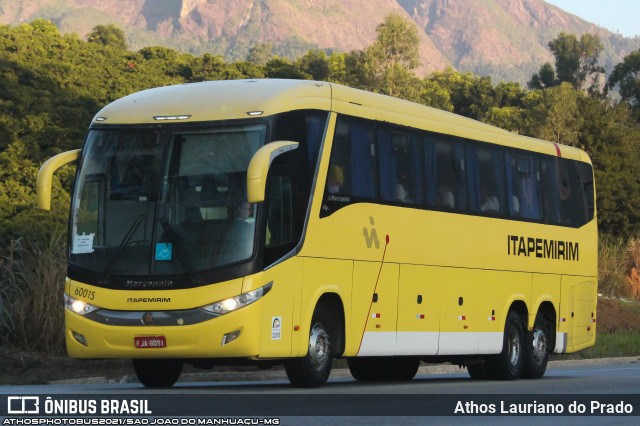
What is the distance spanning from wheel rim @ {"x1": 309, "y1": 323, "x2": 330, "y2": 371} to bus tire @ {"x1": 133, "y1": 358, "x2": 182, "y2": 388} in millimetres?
1793

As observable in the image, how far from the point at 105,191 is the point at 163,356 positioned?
212cm

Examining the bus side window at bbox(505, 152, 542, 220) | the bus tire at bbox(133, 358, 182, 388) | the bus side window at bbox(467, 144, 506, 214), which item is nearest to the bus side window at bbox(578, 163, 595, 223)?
the bus side window at bbox(505, 152, 542, 220)

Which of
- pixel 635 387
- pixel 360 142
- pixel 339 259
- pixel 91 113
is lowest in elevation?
pixel 635 387

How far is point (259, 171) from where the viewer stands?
1514cm

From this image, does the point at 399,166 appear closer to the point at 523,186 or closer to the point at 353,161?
the point at 353,161

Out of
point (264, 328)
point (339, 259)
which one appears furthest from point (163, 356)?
point (339, 259)

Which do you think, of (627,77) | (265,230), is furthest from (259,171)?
(627,77)

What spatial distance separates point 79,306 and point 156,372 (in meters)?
1.87

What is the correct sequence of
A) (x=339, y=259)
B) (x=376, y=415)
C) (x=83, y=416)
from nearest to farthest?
(x=83, y=416) → (x=376, y=415) → (x=339, y=259)

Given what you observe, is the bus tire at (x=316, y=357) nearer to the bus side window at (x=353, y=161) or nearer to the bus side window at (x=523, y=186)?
the bus side window at (x=353, y=161)

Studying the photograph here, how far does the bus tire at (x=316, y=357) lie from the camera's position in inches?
648

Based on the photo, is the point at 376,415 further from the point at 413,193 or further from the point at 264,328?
the point at 413,193

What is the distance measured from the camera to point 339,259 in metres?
17.2

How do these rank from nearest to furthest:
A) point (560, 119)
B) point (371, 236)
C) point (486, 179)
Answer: point (371, 236), point (486, 179), point (560, 119)
